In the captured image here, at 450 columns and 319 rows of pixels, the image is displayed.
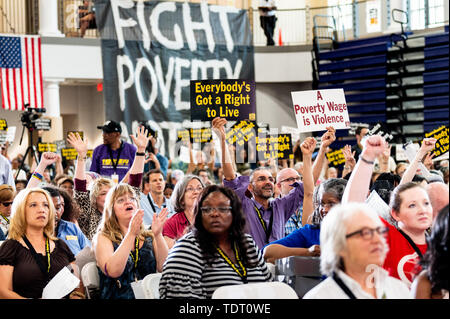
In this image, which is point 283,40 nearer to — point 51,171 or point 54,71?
point 54,71

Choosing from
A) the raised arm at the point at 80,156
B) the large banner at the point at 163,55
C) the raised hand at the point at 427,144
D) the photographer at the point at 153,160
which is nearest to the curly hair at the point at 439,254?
the raised hand at the point at 427,144

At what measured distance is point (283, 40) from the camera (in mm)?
22406

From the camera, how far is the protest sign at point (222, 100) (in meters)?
7.63

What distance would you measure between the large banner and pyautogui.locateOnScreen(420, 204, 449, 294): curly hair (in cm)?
1189

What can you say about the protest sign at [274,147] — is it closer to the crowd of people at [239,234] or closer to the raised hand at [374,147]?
the crowd of people at [239,234]

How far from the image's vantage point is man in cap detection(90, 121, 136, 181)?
8.70 metres

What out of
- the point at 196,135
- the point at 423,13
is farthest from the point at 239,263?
the point at 423,13

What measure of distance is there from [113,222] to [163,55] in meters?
11.3

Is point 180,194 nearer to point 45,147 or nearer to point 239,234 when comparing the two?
point 239,234

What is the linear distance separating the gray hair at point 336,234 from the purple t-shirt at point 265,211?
267 cm

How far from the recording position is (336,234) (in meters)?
3.18

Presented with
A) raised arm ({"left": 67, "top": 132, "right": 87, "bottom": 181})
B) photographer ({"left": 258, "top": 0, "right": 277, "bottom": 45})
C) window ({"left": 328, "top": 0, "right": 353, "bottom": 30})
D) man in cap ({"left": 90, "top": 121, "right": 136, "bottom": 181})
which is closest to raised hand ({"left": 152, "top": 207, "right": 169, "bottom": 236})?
raised arm ({"left": 67, "top": 132, "right": 87, "bottom": 181})
